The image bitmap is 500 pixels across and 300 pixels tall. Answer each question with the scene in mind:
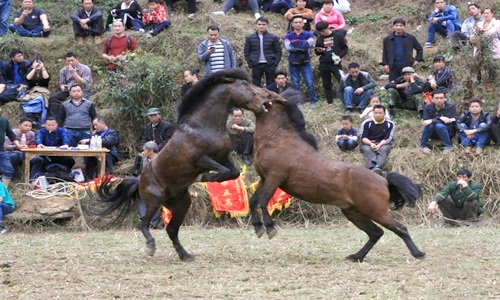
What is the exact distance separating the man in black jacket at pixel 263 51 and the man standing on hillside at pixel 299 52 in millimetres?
251

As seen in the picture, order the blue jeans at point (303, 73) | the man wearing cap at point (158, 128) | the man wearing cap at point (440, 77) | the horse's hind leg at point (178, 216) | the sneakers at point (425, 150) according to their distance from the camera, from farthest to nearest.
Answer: the blue jeans at point (303, 73) → the man wearing cap at point (440, 77) → the sneakers at point (425, 150) → the man wearing cap at point (158, 128) → the horse's hind leg at point (178, 216)

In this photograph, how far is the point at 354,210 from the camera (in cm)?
1058

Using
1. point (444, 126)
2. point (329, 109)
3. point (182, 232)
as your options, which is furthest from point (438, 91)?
point (182, 232)

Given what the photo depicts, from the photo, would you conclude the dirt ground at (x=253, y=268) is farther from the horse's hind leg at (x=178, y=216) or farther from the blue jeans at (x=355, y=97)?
the blue jeans at (x=355, y=97)

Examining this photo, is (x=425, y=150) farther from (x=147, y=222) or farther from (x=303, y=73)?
(x=147, y=222)

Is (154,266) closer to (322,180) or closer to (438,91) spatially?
(322,180)

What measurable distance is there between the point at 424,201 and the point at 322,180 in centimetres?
544

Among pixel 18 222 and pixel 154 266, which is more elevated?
pixel 154 266

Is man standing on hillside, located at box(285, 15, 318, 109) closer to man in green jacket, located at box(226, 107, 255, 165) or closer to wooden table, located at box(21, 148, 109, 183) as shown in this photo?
man in green jacket, located at box(226, 107, 255, 165)

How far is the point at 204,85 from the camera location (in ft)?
34.7

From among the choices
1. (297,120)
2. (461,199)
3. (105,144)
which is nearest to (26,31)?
(105,144)

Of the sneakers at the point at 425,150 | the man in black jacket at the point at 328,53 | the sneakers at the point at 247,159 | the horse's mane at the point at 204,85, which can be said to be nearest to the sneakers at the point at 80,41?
the man in black jacket at the point at 328,53

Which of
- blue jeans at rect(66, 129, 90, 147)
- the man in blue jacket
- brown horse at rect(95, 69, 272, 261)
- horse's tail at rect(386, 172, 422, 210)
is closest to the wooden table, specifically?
blue jeans at rect(66, 129, 90, 147)

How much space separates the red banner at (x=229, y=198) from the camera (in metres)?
15.2
